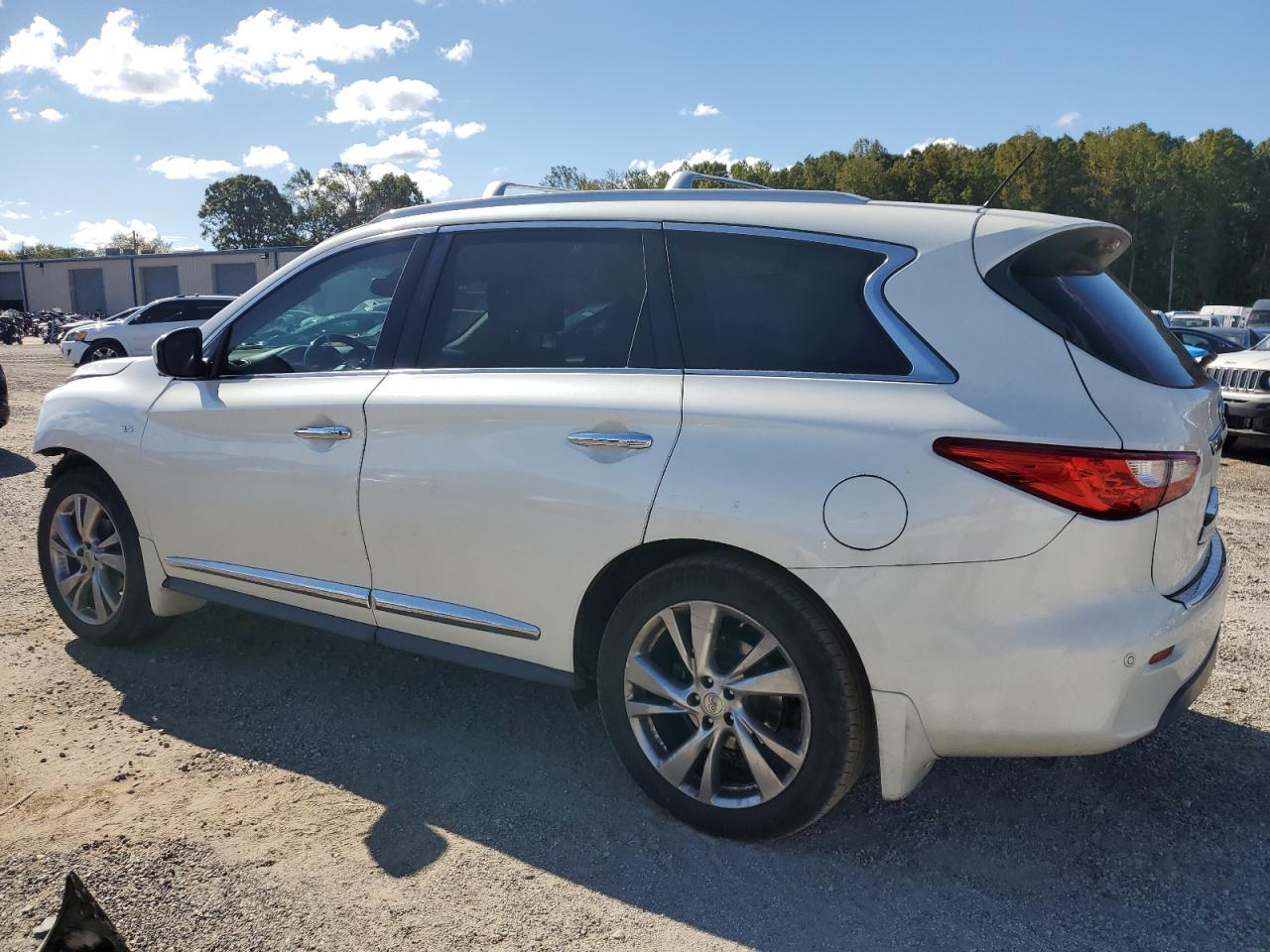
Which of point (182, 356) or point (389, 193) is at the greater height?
point (389, 193)

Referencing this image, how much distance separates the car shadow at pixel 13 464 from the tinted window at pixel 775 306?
8497 millimetres

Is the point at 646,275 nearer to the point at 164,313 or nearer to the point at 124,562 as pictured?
the point at 124,562

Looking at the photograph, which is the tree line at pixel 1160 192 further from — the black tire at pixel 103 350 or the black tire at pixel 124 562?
the black tire at pixel 124 562

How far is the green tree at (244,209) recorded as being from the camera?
122 metres

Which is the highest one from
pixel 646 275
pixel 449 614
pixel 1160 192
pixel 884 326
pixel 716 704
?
pixel 1160 192

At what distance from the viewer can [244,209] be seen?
404ft

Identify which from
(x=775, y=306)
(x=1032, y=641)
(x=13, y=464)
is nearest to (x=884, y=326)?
(x=775, y=306)

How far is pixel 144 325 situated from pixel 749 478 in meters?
22.0

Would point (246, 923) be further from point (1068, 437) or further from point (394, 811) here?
point (1068, 437)

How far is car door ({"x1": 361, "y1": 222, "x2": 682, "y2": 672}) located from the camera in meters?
2.85

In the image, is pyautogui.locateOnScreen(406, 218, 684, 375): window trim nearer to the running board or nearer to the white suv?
the white suv

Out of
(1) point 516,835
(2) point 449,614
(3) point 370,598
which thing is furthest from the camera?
(3) point 370,598

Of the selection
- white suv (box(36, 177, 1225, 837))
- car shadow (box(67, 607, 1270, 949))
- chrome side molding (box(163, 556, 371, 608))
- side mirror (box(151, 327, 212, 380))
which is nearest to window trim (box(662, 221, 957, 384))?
white suv (box(36, 177, 1225, 837))

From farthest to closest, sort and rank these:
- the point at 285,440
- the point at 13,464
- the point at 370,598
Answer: the point at 13,464 → the point at 285,440 → the point at 370,598
